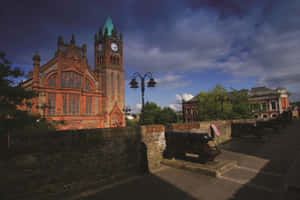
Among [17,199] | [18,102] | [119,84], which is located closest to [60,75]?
[119,84]

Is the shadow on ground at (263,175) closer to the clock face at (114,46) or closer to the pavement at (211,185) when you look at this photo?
the pavement at (211,185)

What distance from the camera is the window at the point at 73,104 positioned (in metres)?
29.8

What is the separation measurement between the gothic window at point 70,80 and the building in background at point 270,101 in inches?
2034

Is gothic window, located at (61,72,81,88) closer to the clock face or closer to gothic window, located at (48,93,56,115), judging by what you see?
gothic window, located at (48,93,56,115)

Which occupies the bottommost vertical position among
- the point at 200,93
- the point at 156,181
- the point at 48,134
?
the point at 156,181

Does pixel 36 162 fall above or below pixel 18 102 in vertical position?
below

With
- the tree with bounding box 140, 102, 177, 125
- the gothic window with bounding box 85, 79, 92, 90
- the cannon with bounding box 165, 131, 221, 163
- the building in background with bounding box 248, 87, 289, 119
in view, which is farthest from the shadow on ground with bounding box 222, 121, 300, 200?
the building in background with bounding box 248, 87, 289, 119

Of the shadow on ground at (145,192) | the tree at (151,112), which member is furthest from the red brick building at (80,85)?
the shadow on ground at (145,192)

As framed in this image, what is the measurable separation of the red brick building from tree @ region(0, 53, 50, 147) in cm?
2164

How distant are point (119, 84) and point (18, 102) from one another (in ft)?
115

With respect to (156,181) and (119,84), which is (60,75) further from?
(156,181)

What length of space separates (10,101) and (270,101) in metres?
66.0

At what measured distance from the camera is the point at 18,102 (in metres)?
5.20

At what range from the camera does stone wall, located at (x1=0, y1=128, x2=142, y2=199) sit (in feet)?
13.6
